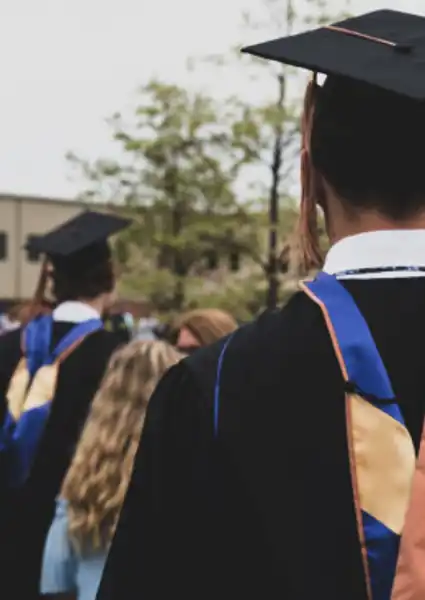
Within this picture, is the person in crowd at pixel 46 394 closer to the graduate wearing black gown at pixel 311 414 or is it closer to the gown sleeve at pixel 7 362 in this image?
the gown sleeve at pixel 7 362

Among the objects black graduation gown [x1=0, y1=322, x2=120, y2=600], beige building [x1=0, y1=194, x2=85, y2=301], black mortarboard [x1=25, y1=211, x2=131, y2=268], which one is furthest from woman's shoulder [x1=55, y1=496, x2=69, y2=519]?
beige building [x1=0, y1=194, x2=85, y2=301]

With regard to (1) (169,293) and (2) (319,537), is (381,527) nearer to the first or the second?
(2) (319,537)

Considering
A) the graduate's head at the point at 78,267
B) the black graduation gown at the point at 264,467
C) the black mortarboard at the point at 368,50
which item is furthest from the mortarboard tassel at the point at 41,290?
the black graduation gown at the point at 264,467

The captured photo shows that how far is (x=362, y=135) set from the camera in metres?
1.65

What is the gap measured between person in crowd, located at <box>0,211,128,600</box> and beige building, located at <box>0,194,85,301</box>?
3795 cm

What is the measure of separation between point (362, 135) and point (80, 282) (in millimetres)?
3359

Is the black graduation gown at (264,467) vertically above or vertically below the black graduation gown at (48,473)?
above

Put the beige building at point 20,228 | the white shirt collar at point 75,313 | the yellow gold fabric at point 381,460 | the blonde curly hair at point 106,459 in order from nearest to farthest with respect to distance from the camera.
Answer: the yellow gold fabric at point 381,460 < the blonde curly hair at point 106,459 < the white shirt collar at point 75,313 < the beige building at point 20,228

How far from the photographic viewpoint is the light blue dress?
11.2ft

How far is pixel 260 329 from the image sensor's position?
1.69 metres

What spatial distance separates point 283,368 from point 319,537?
25cm

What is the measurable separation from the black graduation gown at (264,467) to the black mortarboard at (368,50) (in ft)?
1.06

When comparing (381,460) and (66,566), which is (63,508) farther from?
(381,460)

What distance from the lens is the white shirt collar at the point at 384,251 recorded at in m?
1.63
